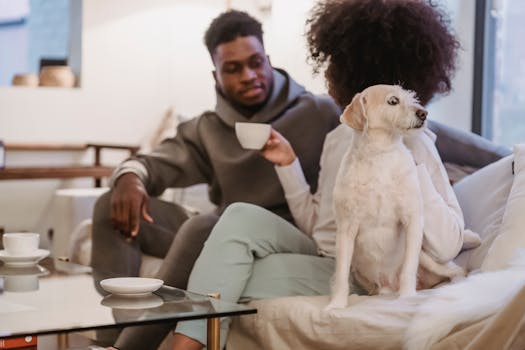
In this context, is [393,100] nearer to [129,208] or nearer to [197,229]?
[197,229]

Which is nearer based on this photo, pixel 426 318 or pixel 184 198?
pixel 426 318

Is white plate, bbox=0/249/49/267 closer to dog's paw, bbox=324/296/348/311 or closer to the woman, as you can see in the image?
the woman

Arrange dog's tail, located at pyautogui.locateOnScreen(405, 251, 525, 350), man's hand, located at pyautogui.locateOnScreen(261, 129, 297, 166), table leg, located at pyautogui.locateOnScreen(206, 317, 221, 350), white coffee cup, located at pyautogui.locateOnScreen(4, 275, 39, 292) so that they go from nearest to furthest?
dog's tail, located at pyautogui.locateOnScreen(405, 251, 525, 350) < table leg, located at pyautogui.locateOnScreen(206, 317, 221, 350) < white coffee cup, located at pyautogui.locateOnScreen(4, 275, 39, 292) < man's hand, located at pyautogui.locateOnScreen(261, 129, 297, 166)

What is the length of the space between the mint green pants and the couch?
53 mm

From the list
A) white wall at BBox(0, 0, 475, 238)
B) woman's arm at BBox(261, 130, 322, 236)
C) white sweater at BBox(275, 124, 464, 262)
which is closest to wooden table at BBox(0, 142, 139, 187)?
white wall at BBox(0, 0, 475, 238)

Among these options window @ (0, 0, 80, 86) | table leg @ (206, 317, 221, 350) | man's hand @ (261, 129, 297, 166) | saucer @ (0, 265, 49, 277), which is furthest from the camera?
window @ (0, 0, 80, 86)

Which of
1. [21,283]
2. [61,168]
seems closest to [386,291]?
[21,283]

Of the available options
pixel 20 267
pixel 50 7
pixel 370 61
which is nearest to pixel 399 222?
pixel 370 61

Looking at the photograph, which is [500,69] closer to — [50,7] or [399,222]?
Result: [399,222]

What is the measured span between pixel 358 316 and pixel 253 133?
619mm

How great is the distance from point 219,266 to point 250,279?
0.10 meters

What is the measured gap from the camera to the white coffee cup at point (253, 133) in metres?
2.16

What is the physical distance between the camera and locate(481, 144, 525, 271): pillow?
1774 millimetres

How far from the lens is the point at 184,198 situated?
324cm
